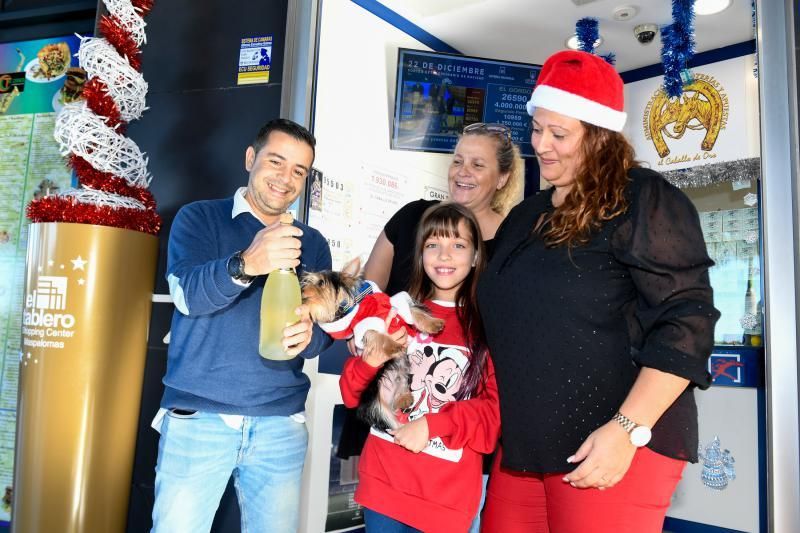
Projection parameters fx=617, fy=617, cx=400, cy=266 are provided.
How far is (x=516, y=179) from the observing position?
7.23 feet

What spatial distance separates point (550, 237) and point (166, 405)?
110cm

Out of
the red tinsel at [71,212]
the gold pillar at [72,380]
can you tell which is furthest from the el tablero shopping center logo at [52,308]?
the red tinsel at [71,212]

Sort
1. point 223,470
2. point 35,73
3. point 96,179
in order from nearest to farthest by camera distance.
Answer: point 223,470
point 96,179
point 35,73

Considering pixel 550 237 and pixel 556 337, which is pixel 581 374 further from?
pixel 550 237

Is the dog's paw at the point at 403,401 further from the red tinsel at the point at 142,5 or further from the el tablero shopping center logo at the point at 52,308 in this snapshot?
the red tinsel at the point at 142,5

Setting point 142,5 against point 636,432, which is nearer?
point 636,432

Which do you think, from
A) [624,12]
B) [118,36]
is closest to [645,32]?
[624,12]

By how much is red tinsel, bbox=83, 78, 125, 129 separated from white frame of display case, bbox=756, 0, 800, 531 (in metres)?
2.36

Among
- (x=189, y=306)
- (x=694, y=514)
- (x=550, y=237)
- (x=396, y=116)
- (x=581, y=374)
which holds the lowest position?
(x=694, y=514)

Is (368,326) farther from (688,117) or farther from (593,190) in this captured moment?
(688,117)

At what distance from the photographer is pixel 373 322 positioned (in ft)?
4.78

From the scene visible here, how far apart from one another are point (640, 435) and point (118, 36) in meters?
2.29

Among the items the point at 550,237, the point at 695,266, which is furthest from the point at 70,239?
the point at 695,266

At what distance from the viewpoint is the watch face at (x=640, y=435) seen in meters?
1.07
